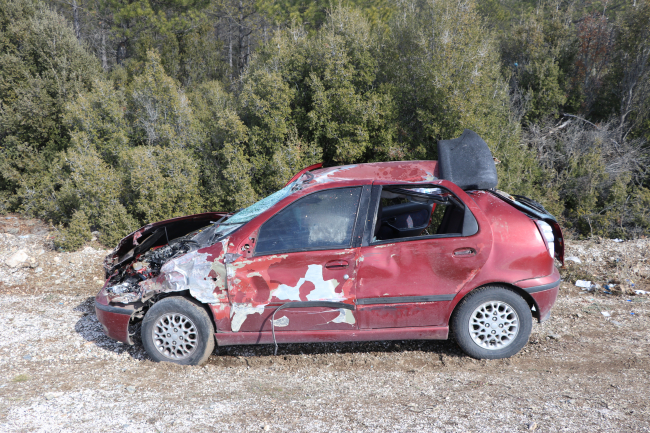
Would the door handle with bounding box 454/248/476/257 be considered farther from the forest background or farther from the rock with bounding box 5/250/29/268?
the rock with bounding box 5/250/29/268

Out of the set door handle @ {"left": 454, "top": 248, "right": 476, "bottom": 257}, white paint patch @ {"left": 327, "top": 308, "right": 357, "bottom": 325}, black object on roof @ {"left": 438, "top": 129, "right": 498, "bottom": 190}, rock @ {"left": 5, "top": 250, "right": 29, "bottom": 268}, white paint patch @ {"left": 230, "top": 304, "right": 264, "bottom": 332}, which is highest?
black object on roof @ {"left": 438, "top": 129, "right": 498, "bottom": 190}

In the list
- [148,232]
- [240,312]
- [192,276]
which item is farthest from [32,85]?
[240,312]

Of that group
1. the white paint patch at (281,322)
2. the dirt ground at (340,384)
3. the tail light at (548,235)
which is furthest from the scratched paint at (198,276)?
the tail light at (548,235)

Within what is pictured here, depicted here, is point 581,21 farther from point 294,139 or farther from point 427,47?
point 294,139

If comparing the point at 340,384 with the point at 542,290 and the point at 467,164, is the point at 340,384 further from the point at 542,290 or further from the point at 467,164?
the point at 467,164

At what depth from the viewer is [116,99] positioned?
11.6 metres

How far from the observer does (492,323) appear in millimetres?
3799

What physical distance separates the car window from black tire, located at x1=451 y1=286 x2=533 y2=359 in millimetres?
620

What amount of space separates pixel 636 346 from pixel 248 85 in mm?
8499

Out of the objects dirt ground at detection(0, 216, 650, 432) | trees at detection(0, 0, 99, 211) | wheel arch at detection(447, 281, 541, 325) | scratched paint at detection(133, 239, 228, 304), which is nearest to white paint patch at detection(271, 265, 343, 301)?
scratched paint at detection(133, 239, 228, 304)

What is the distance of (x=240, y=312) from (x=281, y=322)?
1.22 ft

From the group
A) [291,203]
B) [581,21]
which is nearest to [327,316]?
[291,203]

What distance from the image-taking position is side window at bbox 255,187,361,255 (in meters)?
3.71

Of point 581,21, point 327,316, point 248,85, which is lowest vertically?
point 327,316
